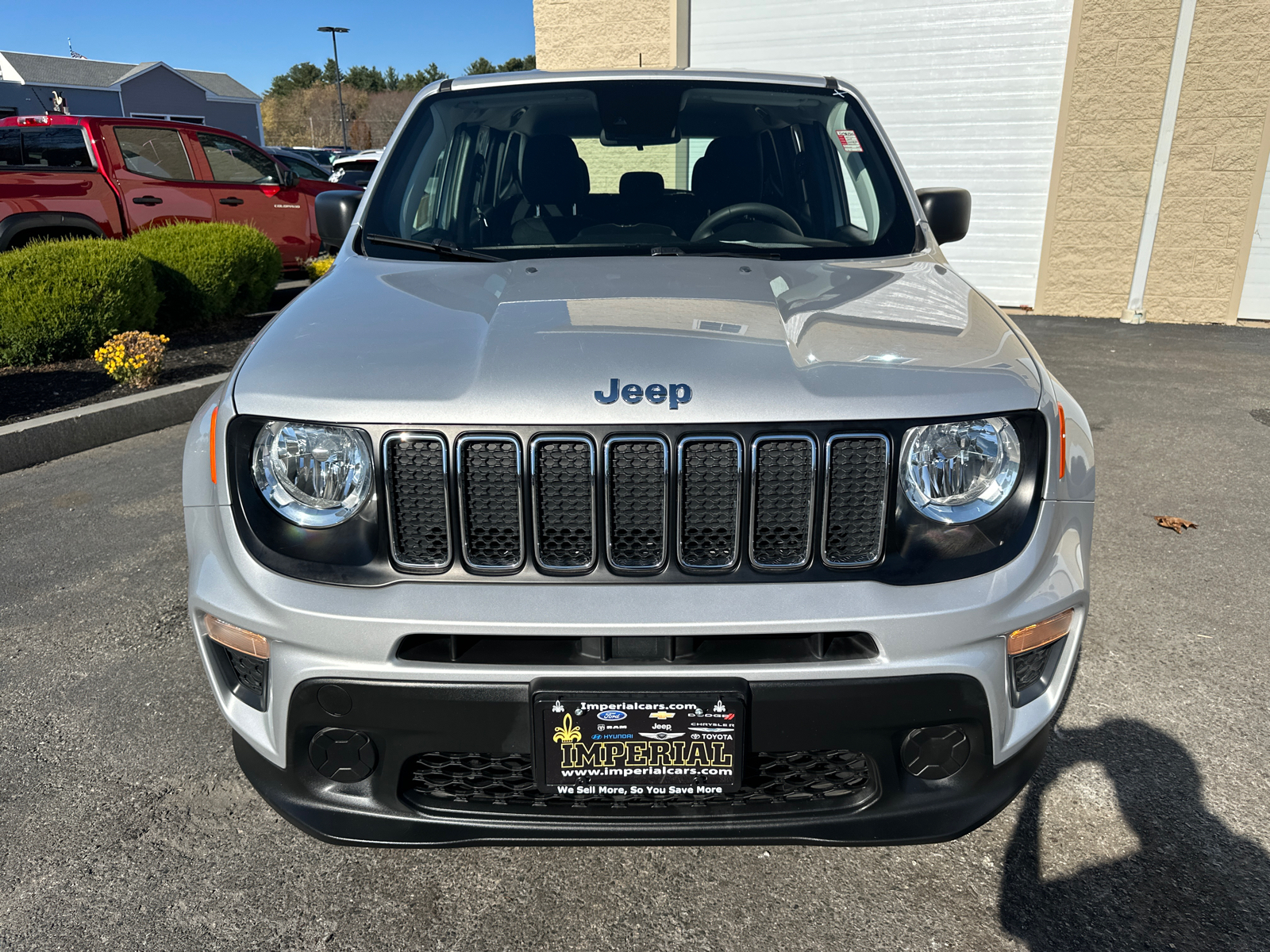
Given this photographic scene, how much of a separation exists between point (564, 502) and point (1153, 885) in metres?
1.65

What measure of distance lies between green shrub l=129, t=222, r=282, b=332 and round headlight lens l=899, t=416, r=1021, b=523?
7.90 metres

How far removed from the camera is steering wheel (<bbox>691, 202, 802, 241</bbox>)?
9.35 ft

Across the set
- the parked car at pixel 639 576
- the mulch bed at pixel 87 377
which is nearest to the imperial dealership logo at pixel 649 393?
the parked car at pixel 639 576

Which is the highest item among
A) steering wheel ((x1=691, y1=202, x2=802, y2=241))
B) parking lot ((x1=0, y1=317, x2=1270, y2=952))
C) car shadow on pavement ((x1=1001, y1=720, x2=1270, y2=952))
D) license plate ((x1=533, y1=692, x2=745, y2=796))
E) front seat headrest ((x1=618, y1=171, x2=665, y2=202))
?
front seat headrest ((x1=618, y1=171, x2=665, y2=202))

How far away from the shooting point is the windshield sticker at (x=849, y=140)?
3.14 m

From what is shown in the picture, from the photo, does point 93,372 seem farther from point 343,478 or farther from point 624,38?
point 624,38

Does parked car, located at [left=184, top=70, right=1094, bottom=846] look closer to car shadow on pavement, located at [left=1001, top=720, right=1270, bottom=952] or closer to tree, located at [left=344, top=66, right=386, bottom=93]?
car shadow on pavement, located at [left=1001, top=720, right=1270, bottom=952]

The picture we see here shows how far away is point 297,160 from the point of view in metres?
14.5

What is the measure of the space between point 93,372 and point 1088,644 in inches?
270

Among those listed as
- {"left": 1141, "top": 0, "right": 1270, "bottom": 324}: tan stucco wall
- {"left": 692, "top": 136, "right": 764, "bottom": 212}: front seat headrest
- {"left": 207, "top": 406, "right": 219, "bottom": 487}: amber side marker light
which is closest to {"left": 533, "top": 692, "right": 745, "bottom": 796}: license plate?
{"left": 207, "top": 406, "right": 219, "bottom": 487}: amber side marker light

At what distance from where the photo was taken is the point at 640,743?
1.72 m

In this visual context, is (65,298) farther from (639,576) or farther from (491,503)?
(639,576)

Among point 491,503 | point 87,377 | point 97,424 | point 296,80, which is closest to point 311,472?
point 491,503

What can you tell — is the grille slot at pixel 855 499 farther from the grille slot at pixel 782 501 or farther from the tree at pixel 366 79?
the tree at pixel 366 79
